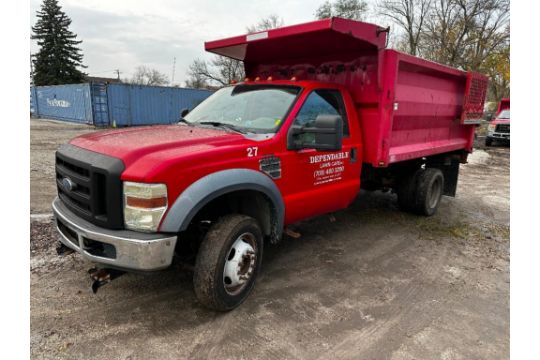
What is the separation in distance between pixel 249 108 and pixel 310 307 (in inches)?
80.8

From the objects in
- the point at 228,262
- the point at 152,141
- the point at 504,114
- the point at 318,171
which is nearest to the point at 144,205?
the point at 152,141

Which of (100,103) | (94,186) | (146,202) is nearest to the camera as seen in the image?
(146,202)

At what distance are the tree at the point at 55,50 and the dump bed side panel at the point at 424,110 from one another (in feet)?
144

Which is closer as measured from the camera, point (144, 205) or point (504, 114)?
point (144, 205)

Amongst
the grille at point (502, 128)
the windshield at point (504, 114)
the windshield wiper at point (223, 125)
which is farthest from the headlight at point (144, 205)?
the windshield at point (504, 114)

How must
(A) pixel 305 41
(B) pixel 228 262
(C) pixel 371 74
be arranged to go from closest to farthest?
1. (B) pixel 228 262
2. (A) pixel 305 41
3. (C) pixel 371 74

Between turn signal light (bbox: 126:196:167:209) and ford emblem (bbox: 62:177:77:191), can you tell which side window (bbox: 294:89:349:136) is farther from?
ford emblem (bbox: 62:177:77:191)

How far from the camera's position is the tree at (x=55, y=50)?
4056 cm

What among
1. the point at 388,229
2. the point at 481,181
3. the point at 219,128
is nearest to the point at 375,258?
the point at 388,229

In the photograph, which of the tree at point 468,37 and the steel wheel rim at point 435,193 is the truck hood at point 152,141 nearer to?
the steel wheel rim at point 435,193

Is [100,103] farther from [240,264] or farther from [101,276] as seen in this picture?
[240,264]

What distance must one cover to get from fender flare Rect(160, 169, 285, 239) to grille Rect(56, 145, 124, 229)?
0.38m

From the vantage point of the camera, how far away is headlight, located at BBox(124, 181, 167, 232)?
2.47 metres

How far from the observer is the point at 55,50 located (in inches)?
1597
